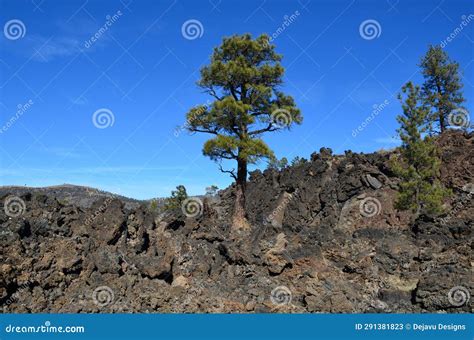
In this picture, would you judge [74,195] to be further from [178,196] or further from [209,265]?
[209,265]

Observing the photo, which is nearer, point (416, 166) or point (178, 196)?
point (416, 166)

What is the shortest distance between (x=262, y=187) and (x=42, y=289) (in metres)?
17.8

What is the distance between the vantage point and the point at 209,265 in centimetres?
2056

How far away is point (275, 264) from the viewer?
20.1 metres

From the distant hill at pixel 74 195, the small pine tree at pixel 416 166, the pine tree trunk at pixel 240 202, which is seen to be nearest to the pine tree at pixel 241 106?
the pine tree trunk at pixel 240 202

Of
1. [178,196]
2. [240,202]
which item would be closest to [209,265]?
[240,202]

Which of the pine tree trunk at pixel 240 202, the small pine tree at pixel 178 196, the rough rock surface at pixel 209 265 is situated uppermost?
the small pine tree at pixel 178 196

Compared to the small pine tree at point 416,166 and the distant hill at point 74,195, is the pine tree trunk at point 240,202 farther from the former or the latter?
the distant hill at point 74,195

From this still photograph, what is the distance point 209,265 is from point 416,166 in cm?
2004

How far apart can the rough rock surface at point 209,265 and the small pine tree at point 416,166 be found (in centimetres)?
697

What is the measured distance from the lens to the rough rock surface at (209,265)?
18.1m

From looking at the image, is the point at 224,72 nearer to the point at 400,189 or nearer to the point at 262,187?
the point at 262,187

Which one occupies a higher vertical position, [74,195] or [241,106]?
[74,195]

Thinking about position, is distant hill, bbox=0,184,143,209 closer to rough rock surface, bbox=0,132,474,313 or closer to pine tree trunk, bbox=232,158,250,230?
pine tree trunk, bbox=232,158,250,230
